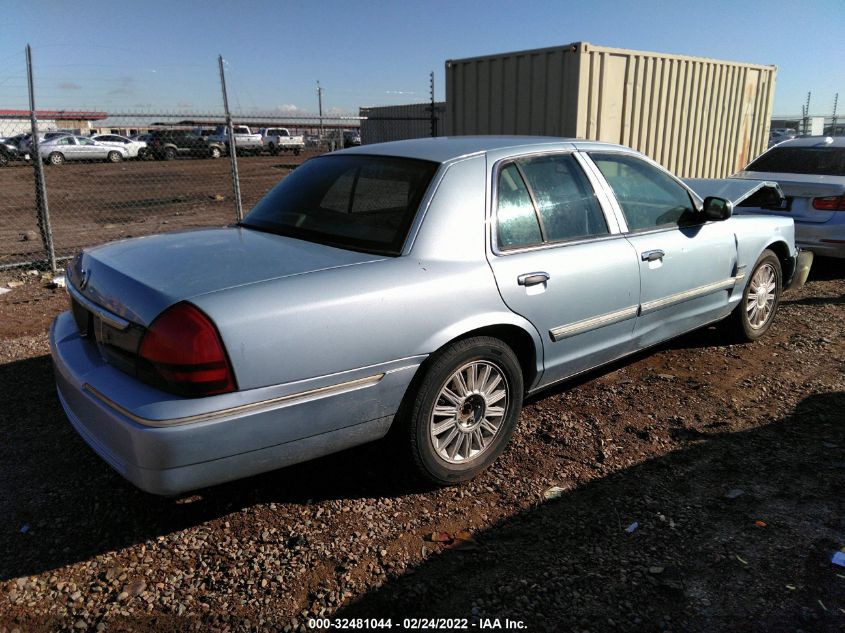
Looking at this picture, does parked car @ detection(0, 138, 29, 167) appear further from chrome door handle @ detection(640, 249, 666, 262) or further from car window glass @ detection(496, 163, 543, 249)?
chrome door handle @ detection(640, 249, 666, 262)

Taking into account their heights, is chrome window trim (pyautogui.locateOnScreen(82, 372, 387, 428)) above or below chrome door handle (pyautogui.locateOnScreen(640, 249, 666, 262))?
below

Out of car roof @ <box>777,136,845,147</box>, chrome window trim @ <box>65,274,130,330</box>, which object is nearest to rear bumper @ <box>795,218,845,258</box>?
car roof @ <box>777,136,845,147</box>

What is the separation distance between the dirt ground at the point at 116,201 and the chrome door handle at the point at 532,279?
22.5 ft

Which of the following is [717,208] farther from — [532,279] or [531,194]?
[532,279]

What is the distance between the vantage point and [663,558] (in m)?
2.71

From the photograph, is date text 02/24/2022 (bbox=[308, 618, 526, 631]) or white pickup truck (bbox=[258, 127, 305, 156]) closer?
date text 02/24/2022 (bbox=[308, 618, 526, 631])

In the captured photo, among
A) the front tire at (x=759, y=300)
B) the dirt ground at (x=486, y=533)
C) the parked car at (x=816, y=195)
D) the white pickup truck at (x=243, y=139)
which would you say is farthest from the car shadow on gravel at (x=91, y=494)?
the white pickup truck at (x=243, y=139)

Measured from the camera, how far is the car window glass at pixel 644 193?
158 inches

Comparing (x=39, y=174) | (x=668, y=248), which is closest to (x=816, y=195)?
(x=668, y=248)

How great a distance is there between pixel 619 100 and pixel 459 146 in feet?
18.8

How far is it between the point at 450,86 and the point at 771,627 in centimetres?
845

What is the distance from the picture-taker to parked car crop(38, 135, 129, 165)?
27812 millimetres

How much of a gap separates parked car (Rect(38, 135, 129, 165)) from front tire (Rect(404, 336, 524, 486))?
29.2 m

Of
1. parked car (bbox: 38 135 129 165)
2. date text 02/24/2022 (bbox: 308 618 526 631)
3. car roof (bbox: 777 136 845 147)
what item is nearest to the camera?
date text 02/24/2022 (bbox: 308 618 526 631)
